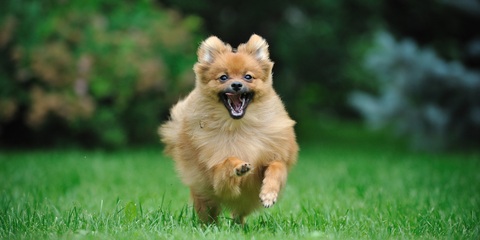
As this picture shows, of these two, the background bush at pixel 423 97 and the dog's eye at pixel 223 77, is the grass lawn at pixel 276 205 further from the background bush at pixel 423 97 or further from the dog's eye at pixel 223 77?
the dog's eye at pixel 223 77

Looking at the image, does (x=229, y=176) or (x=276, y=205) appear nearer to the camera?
(x=229, y=176)

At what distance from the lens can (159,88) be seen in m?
10.3

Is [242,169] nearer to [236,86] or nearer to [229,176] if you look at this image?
[229,176]

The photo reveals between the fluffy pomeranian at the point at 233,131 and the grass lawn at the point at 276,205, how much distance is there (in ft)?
1.04

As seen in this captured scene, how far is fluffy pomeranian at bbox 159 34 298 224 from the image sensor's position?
362cm

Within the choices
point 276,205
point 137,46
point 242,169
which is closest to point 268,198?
point 242,169

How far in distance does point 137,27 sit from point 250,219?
277 inches

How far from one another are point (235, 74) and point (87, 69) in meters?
6.33

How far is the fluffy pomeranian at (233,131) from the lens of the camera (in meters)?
3.62

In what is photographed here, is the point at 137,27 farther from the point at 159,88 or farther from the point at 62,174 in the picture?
the point at 62,174

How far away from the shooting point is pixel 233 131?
372cm

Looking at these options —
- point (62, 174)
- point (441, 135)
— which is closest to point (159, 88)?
point (62, 174)

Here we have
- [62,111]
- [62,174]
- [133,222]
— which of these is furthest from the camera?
[62,111]

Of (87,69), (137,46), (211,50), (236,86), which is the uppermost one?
(211,50)
